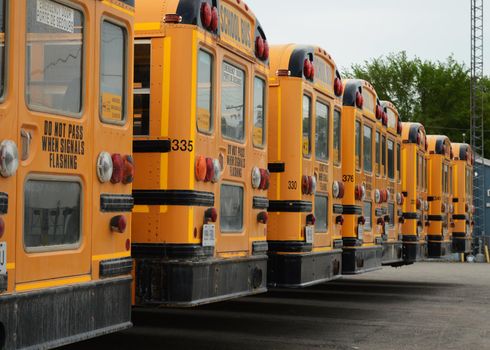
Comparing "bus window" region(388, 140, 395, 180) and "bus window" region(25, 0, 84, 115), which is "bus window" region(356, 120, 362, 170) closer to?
"bus window" region(388, 140, 395, 180)

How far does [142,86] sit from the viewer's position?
269 inches

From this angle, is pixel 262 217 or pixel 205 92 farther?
pixel 262 217

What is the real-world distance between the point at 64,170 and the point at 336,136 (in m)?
6.40

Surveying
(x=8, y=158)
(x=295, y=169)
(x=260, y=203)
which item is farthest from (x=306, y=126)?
(x=8, y=158)

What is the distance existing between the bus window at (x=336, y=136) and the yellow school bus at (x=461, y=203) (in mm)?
9404

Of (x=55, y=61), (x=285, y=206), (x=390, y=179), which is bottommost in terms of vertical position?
(x=285, y=206)

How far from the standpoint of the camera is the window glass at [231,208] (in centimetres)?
753

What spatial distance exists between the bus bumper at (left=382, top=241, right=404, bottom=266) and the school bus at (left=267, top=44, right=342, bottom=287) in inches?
142

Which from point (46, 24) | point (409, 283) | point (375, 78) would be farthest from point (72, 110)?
point (375, 78)

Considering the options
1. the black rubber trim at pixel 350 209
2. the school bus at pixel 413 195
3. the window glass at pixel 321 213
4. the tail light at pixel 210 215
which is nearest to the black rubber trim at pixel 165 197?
the tail light at pixel 210 215

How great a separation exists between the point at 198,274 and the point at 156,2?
2.00 m

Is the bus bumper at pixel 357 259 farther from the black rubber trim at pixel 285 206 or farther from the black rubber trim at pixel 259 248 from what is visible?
the black rubber trim at pixel 259 248

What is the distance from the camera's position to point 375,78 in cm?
6047

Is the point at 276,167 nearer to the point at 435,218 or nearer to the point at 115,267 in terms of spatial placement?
the point at 115,267
